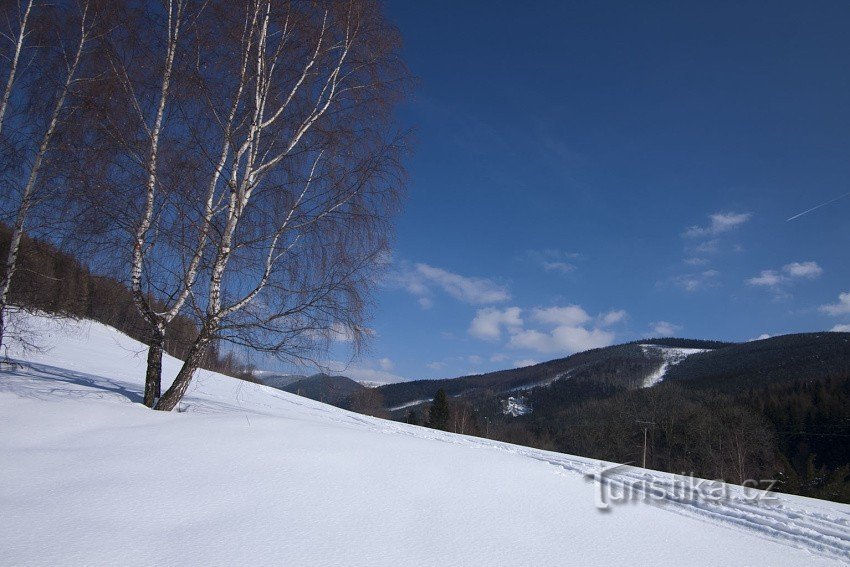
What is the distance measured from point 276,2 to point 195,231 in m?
3.61

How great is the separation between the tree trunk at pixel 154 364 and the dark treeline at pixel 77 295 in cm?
12

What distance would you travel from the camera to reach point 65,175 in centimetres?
664

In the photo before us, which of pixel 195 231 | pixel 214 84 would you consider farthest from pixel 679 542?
pixel 214 84

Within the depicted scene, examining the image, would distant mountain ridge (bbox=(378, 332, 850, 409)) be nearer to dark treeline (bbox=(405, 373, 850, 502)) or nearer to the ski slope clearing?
dark treeline (bbox=(405, 373, 850, 502))

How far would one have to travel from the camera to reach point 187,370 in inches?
232

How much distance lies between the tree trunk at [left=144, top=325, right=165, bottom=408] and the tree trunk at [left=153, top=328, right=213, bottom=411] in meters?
0.15

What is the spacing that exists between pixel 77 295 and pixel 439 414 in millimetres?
47959

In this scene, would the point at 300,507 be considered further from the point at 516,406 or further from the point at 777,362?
the point at 516,406

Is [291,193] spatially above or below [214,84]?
below

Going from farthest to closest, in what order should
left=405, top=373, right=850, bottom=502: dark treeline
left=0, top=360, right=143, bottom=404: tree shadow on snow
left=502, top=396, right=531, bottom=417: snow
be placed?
left=502, top=396, right=531, bottom=417: snow, left=405, top=373, right=850, bottom=502: dark treeline, left=0, top=360, right=143, bottom=404: tree shadow on snow

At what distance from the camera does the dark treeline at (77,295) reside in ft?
19.9

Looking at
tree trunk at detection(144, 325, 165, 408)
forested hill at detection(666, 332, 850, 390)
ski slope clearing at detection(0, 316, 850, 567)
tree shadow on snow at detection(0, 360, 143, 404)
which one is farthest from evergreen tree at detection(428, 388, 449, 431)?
forested hill at detection(666, 332, 850, 390)

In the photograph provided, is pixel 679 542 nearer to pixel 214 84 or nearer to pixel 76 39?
pixel 214 84

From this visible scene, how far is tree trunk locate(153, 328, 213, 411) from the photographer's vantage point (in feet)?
19.0
